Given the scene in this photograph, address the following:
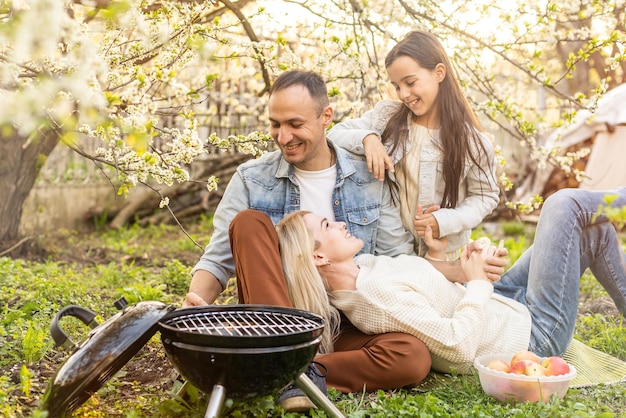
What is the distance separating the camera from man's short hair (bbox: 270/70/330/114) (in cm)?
367

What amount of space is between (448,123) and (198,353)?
2190 millimetres

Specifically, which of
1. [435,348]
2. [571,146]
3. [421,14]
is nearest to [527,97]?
[571,146]

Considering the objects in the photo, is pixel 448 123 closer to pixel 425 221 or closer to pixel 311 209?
pixel 425 221

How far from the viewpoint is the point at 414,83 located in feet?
12.6

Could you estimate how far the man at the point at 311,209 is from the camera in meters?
3.13

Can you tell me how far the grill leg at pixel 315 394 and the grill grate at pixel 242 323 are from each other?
0.19 meters

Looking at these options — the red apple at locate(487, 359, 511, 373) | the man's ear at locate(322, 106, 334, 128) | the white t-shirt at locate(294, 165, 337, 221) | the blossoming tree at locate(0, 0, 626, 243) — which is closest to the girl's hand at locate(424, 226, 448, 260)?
the white t-shirt at locate(294, 165, 337, 221)

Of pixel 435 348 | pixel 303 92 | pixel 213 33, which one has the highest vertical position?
pixel 213 33

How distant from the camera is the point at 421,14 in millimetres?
4703

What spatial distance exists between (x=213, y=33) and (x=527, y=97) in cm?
902

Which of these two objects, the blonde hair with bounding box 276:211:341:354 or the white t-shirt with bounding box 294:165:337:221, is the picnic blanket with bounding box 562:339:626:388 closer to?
the blonde hair with bounding box 276:211:341:354

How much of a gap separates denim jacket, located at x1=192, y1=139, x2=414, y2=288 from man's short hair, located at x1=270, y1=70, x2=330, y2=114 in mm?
307

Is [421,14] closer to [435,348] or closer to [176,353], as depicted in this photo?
[435,348]

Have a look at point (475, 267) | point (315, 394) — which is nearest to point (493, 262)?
point (475, 267)
